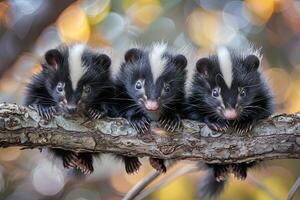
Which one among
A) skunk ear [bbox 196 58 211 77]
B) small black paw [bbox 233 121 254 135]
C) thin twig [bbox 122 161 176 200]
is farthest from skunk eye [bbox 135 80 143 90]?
small black paw [bbox 233 121 254 135]

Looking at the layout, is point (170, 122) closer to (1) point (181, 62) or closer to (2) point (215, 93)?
(2) point (215, 93)

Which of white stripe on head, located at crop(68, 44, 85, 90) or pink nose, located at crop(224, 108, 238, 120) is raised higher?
white stripe on head, located at crop(68, 44, 85, 90)

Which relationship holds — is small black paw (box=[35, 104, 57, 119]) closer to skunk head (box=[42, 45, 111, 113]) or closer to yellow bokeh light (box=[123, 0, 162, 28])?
skunk head (box=[42, 45, 111, 113])

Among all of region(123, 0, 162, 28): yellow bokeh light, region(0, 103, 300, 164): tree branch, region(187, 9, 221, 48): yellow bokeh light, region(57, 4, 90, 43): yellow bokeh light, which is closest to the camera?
region(0, 103, 300, 164): tree branch

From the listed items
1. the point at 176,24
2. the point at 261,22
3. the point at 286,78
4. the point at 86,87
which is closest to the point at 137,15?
the point at 176,24

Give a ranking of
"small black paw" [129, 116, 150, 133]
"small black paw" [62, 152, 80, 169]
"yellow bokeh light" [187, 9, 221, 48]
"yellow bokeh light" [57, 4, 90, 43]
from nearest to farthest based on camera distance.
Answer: "small black paw" [129, 116, 150, 133]
"small black paw" [62, 152, 80, 169]
"yellow bokeh light" [57, 4, 90, 43]
"yellow bokeh light" [187, 9, 221, 48]

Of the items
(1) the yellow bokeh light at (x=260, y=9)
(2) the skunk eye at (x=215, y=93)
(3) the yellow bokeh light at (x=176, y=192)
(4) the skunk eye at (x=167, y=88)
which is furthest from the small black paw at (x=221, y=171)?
(1) the yellow bokeh light at (x=260, y=9)

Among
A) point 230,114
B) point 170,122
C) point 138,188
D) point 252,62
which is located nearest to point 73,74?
point 170,122
